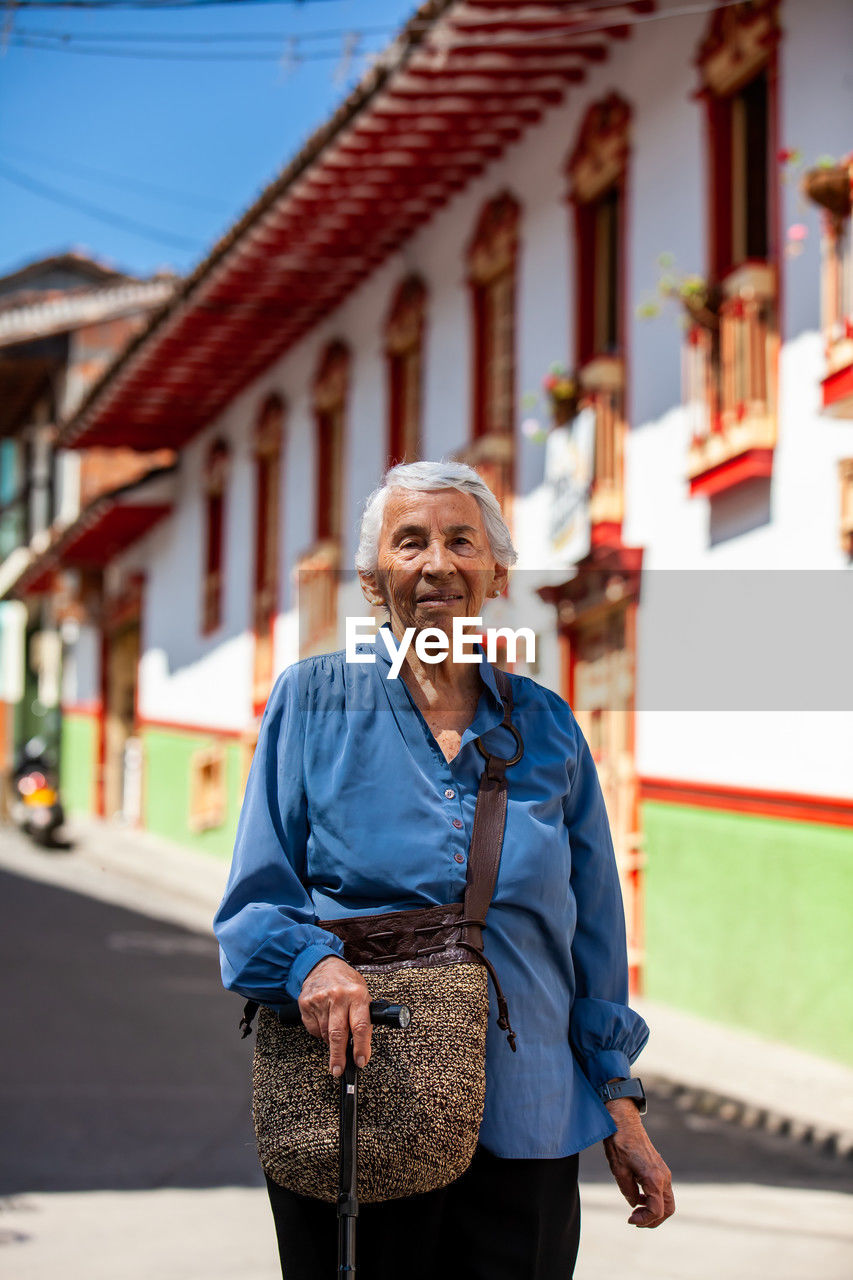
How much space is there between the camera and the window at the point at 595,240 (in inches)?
430

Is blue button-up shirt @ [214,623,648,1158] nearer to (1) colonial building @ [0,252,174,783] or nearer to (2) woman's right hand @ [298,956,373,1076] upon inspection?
(2) woman's right hand @ [298,956,373,1076]

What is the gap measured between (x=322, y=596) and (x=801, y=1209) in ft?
35.1

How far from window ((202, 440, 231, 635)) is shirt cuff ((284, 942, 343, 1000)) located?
17.5m

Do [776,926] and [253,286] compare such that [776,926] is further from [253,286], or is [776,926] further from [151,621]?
[151,621]

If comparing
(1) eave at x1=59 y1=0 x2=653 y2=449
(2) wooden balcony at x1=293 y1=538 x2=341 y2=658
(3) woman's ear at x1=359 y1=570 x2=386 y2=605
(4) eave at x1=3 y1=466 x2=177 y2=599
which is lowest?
(3) woman's ear at x1=359 y1=570 x2=386 y2=605

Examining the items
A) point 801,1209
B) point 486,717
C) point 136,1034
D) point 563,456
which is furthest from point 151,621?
point 486,717

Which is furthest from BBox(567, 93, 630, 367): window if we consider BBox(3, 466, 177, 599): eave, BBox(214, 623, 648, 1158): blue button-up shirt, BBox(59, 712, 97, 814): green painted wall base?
BBox(59, 712, 97, 814): green painted wall base

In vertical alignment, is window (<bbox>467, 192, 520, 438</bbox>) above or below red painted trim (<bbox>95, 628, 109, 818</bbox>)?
above

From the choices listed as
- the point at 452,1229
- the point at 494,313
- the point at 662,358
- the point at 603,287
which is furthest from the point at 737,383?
the point at 452,1229

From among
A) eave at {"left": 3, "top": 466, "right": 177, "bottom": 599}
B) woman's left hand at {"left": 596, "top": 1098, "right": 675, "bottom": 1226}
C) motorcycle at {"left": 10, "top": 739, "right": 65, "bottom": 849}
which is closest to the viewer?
woman's left hand at {"left": 596, "top": 1098, "right": 675, "bottom": 1226}

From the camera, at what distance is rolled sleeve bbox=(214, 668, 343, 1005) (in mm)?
2350

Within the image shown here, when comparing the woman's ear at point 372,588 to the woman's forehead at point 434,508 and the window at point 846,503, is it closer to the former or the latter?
the woman's forehead at point 434,508

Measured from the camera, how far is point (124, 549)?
25.0 metres

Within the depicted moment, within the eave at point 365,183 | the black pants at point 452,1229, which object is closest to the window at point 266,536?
the eave at point 365,183
